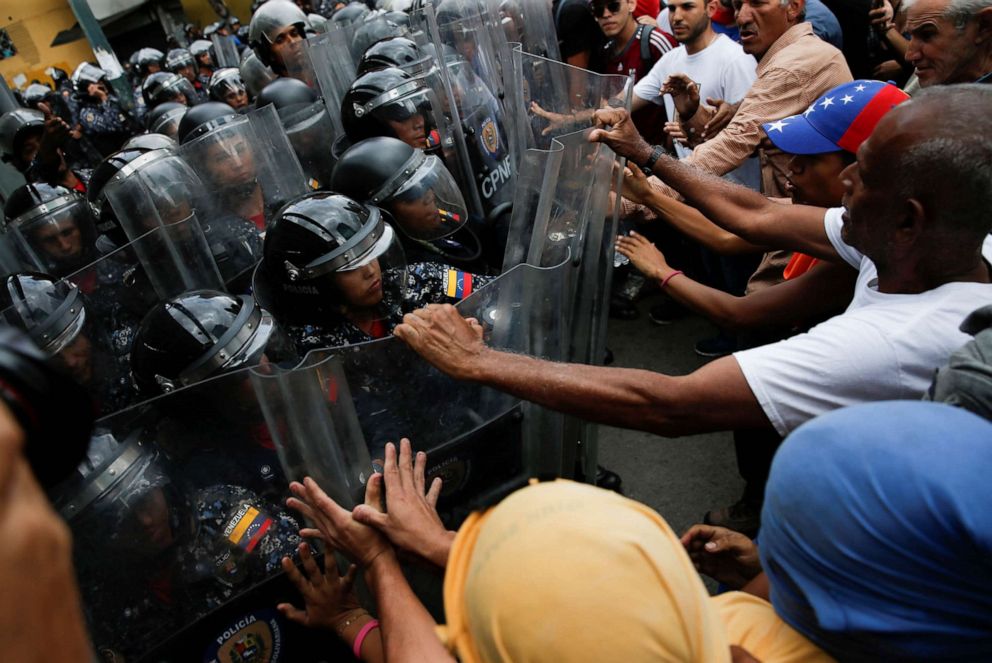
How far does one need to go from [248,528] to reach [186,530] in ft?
0.49

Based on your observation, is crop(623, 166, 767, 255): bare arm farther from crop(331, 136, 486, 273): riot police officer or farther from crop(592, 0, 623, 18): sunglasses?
crop(592, 0, 623, 18): sunglasses

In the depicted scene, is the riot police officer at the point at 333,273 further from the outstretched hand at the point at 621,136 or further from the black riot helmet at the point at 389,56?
the black riot helmet at the point at 389,56

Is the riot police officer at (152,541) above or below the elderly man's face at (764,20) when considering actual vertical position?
below

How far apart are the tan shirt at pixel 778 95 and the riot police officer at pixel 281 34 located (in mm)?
4174

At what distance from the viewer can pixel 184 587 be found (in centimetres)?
163

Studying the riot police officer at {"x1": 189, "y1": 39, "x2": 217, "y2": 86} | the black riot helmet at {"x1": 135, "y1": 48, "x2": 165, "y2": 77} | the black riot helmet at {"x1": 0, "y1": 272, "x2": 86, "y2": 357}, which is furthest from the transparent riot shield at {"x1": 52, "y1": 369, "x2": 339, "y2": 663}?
the riot police officer at {"x1": 189, "y1": 39, "x2": 217, "y2": 86}

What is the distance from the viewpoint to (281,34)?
574cm

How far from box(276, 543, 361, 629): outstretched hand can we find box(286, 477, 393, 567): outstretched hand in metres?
0.07

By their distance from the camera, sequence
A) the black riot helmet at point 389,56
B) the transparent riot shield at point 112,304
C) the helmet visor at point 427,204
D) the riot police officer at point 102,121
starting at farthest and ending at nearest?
the riot police officer at point 102,121 → the black riot helmet at point 389,56 → the helmet visor at point 427,204 → the transparent riot shield at point 112,304

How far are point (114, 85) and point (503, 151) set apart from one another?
1148cm

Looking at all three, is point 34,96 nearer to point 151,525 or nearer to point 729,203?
point 151,525

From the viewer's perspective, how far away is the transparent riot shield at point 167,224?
9.51ft

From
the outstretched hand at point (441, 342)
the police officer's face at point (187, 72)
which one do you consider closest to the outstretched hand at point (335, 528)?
the outstretched hand at point (441, 342)

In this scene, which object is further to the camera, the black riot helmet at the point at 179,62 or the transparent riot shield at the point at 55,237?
the black riot helmet at the point at 179,62
